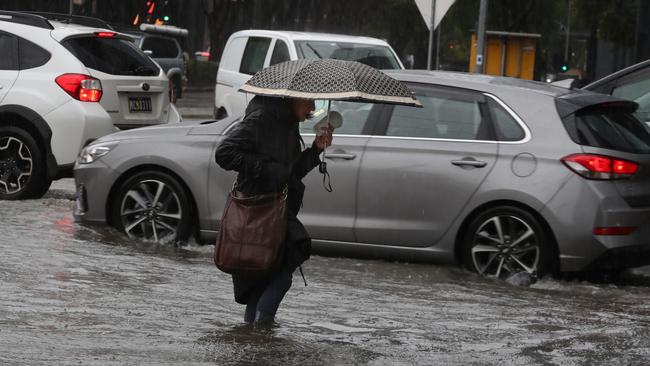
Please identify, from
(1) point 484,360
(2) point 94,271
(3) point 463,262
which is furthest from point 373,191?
(1) point 484,360

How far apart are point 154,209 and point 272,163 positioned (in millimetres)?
3931

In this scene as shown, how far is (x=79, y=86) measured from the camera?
12922 millimetres

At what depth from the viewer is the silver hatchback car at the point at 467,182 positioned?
944 cm

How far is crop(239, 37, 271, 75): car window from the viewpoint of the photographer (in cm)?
1908

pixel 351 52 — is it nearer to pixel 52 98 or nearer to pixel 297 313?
pixel 52 98

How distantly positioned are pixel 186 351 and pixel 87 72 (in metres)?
6.82

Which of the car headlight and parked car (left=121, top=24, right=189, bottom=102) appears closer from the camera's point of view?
the car headlight

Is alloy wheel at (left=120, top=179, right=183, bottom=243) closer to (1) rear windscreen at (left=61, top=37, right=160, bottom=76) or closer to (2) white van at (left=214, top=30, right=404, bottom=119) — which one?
(1) rear windscreen at (left=61, top=37, right=160, bottom=76)

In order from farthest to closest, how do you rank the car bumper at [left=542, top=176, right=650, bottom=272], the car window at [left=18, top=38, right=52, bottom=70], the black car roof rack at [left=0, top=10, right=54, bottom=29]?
the black car roof rack at [left=0, top=10, right=54, bottom=29] → the car window at [left=18, top=38, right=52, bottom=70] → the car bumper at [left=542, top=176, right=650, bottom=272]

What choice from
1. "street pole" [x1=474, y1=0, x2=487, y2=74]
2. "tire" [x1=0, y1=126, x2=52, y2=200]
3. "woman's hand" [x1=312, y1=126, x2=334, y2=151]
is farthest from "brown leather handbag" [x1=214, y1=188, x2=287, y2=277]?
"street pole" [x1=474, y1=0, x2=487, y2=74]

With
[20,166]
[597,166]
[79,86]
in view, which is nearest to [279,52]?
[79,86]

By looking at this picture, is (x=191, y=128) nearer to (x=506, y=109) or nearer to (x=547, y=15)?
(x=506, y=109)

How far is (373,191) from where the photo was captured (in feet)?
Result: 32.7

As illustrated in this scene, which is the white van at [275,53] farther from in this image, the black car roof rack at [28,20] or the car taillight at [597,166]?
the car taillight at [597,166]
